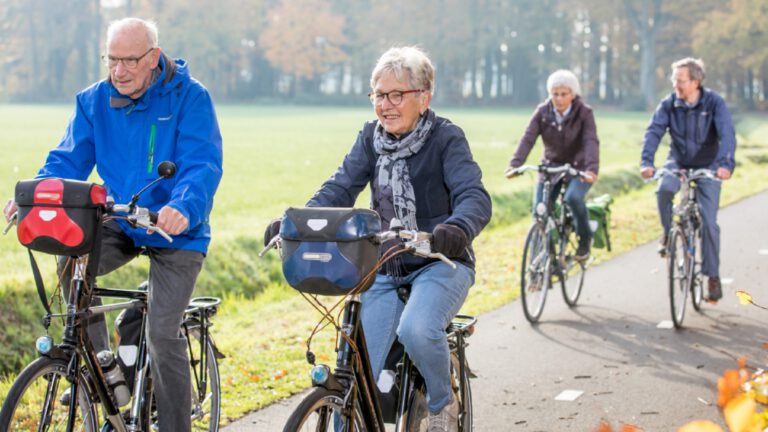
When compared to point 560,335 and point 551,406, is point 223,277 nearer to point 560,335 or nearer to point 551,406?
point 560,335

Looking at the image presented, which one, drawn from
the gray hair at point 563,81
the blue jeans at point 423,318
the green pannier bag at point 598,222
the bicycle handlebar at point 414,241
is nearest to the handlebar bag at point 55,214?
the bicycle handlebar at point 414,241

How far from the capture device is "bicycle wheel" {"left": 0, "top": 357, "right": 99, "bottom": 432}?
3.63m

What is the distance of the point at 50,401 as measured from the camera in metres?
3.79

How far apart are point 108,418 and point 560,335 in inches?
181

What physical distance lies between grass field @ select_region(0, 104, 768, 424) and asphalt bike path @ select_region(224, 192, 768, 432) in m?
0.58

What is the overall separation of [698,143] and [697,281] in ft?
3.72

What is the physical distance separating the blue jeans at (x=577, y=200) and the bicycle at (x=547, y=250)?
0.05 m

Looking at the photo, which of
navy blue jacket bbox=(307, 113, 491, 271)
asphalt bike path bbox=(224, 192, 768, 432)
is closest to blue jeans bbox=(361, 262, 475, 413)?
navy blue jacket bbox=(307, 113, 491, 271)

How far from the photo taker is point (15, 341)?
7.75 meters

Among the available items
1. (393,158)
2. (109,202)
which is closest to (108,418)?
(109,202)

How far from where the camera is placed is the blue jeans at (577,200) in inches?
360

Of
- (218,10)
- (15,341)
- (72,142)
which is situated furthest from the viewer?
(218,10)

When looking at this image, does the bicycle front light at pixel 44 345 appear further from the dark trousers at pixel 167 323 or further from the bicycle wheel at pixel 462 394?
the bicycle wheel at pixel 462 394

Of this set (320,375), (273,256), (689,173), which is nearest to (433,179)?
(320,375)
